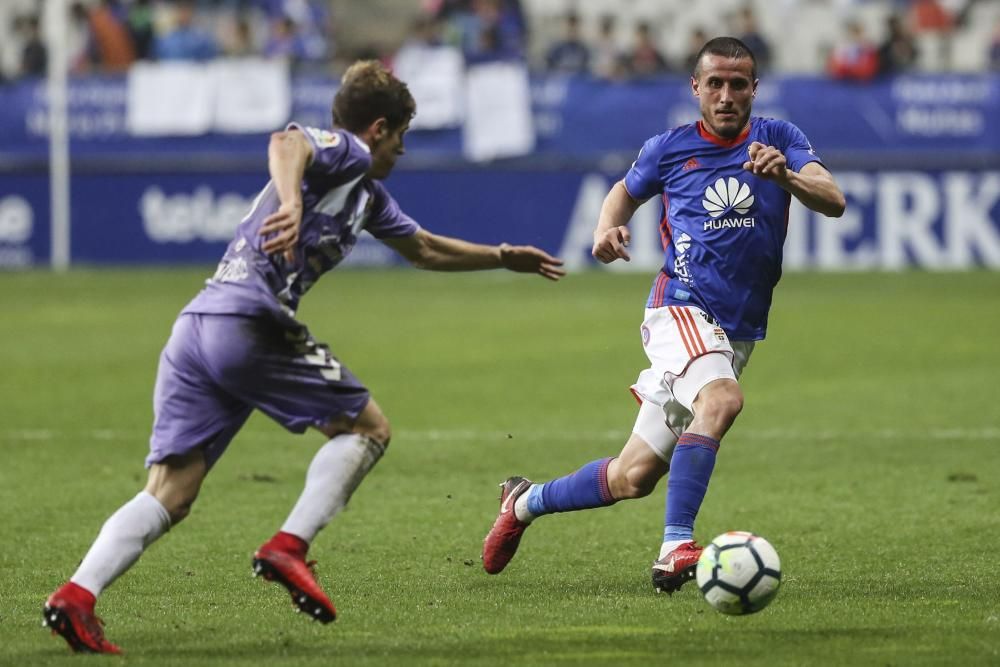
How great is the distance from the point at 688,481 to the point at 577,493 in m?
0.55

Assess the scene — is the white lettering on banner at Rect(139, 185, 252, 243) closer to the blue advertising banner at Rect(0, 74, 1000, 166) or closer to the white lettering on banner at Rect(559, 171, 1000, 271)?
the blue advertising banner at Rect(0, 74, 1000, 166)

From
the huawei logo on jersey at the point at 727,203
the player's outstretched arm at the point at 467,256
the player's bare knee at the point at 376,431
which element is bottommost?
the player's bare knee at the point at 376,431

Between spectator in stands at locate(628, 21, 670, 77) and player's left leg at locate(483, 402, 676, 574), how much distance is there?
18836mm

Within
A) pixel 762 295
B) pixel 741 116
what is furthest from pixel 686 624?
pixel 741 116

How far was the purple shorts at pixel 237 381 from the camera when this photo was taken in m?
5.42

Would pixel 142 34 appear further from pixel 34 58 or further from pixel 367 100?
pixel 367 100

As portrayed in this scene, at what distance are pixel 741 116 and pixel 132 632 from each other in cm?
276

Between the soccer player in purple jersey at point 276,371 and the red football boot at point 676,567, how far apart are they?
3.70ft

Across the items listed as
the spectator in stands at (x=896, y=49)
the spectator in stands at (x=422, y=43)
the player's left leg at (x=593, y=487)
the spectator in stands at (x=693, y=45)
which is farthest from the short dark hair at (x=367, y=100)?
the spectator in stands at (x=896, y=49)

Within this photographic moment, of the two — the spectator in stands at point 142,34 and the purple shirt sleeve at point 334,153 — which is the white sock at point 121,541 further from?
the spectator in stands at point 142,34

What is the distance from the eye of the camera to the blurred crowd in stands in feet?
80.7

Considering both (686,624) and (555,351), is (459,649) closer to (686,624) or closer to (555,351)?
(686,624)

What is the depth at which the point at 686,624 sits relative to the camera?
5711 mm

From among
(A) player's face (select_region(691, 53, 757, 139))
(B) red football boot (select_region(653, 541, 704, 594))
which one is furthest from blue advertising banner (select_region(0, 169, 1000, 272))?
(B) red football boot (select_region(653, 541, 704, 594))
